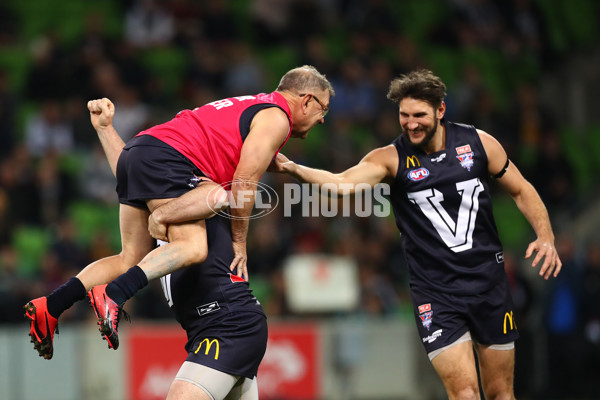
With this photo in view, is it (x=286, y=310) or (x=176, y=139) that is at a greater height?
(x=176, y=139)

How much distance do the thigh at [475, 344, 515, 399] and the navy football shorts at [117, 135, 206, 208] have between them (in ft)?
7.66

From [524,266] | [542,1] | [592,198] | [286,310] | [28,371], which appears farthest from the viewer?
[542,1]

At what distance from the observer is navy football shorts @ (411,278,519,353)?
6238 millimetres

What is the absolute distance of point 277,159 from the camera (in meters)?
6.23

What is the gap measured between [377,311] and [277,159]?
653 cm

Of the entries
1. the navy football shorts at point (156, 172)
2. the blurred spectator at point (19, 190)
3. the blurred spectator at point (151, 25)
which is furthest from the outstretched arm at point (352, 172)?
the blurred spectator at point (151, 25)

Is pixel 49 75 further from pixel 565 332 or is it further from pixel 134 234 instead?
pixel 134 234

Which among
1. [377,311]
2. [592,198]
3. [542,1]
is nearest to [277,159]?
[377,311]

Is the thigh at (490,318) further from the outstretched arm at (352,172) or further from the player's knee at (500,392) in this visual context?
the outstretched arm at (352,172)

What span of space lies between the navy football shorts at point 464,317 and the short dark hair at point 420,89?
1308 millimetres

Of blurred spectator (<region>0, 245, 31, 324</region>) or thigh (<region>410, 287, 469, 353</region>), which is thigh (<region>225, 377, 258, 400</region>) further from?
blurred spectator (<region>0, 245, 31, 324</region>)

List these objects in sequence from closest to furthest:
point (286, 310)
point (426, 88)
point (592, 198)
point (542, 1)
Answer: point (426, 88), point (286, 310), point (592, 198), point (542, 1)

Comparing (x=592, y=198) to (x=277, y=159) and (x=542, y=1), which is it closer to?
(x=542, y=1)

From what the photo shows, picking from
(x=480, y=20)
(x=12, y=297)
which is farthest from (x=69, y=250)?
(x=480, y=20)
